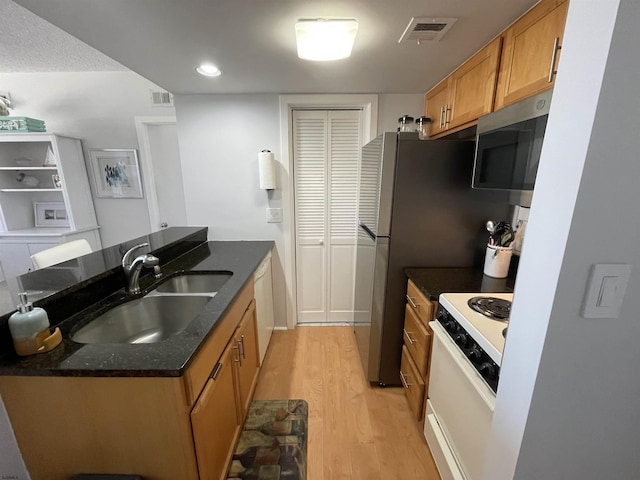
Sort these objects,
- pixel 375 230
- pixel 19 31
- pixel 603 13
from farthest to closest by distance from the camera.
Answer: pixel 19 31 < pixel 375 230 < pixel 603 13

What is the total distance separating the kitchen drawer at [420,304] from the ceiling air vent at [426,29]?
1324 mm

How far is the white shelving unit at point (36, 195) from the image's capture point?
2902mm

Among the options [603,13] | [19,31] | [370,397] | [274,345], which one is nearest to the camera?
[603,13]

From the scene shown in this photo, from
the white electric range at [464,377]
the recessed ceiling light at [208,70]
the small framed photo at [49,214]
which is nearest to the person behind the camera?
the white electric range at [464,377]

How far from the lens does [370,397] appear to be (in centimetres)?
194

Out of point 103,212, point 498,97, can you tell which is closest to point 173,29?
point 498,97

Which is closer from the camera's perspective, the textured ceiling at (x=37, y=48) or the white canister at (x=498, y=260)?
the white canister at (x=498, y=260)

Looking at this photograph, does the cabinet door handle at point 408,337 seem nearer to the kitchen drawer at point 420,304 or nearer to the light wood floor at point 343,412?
the kitchen drawer at point 420,304

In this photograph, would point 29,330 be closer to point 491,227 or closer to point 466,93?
point 491,227

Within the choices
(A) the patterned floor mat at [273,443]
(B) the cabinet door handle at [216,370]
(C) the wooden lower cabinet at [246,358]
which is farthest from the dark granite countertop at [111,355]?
(A) the patterned floor mat at [273,443]

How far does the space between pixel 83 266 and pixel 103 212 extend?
2.32 meters

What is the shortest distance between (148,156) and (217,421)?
2.93 meters

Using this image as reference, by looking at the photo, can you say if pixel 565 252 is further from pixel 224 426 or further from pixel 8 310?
pixel 8 310

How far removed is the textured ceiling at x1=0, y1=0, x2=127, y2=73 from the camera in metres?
1.98
